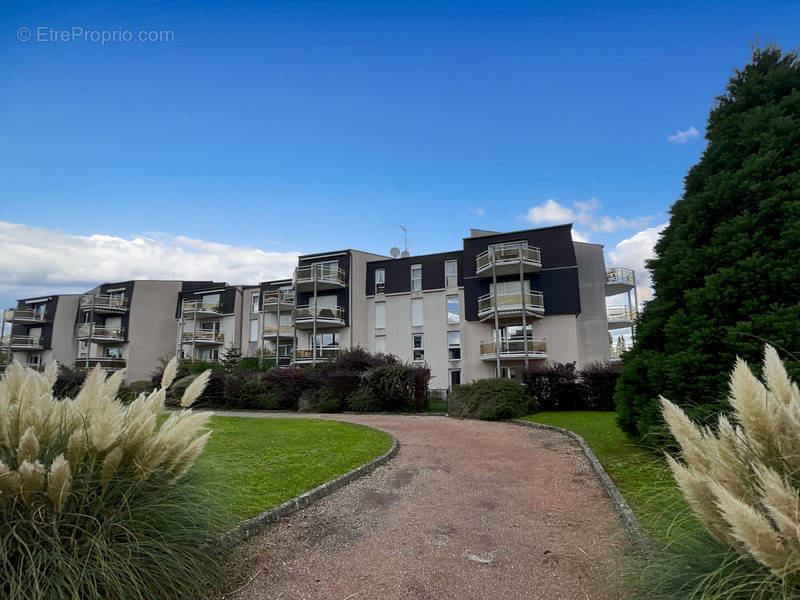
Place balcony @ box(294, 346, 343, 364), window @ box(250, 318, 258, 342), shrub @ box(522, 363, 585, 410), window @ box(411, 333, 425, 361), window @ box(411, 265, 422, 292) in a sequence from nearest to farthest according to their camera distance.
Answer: shrub @ box(522, 363, 585, 410) < window @ box(411, 333, 425, 361) < window @ box(411, 265, 422, 292) < balcony @ box(294, 346, 343, 364) < window @ box(250, 318, 258, 342)

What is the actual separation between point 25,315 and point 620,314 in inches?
2388

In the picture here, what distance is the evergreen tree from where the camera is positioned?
5223mm

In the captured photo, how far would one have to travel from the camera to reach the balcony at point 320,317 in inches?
1364

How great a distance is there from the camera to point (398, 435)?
1155 centimetres

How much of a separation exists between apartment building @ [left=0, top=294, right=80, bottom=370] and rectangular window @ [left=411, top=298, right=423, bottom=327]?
39.6 m

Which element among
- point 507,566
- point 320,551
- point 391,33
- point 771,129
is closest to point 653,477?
point 507,566

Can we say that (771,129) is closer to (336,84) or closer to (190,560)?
(190,560)

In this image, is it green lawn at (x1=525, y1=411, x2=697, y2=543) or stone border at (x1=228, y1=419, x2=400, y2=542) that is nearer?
green lawn at (x1=525, y1=411, x2=697, y2=543)

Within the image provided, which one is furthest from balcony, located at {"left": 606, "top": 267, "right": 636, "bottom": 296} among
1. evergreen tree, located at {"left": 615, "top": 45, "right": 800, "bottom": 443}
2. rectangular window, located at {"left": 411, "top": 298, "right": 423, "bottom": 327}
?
evergreen tree, located at {"left": 615, "top": 45, "right": 800, "bottom": 443}

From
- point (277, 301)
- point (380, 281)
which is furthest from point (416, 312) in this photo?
point (277, 301)

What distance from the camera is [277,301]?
37.7 m

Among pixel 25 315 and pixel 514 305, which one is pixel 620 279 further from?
pixel 25 315

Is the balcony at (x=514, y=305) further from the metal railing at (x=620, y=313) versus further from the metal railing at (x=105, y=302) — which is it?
the metal railing at (x=105, y=302)

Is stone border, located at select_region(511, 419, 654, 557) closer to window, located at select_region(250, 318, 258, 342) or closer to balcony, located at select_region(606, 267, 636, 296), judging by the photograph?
balcony, located at select_region(606, 267, 636, 296)
